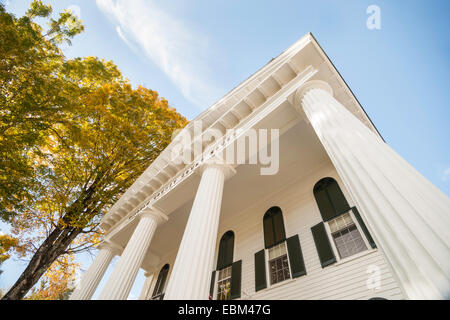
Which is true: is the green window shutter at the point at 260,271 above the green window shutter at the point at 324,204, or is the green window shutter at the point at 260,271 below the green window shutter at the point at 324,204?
below

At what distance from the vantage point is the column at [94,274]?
899 cm

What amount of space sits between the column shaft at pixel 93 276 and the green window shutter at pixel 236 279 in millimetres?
6454

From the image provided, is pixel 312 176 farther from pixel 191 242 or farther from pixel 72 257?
pixel 72 257

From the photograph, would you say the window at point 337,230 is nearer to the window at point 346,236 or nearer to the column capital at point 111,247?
the window at point 346,236

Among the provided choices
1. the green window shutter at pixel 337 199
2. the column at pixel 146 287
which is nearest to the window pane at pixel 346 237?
the green window shutter at pixel 337 199

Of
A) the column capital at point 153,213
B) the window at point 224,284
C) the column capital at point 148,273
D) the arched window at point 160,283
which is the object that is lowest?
the window at point 224,284

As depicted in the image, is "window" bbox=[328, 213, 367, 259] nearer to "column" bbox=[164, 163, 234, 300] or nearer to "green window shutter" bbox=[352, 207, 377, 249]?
"green window shutter" bbox=[352, 207, 377, 249]

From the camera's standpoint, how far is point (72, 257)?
14.1 metres

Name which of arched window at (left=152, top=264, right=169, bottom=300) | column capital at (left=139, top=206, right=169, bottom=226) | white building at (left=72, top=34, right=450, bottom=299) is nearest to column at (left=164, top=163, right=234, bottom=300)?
white building at (left=72, top=34, right=450, bottom=299)

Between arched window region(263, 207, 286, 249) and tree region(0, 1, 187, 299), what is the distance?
25.7 ft

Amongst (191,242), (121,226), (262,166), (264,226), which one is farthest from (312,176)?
(121,226)

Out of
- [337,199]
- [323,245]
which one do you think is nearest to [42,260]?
[323,245]

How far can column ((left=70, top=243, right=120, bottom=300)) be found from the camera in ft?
29.5
